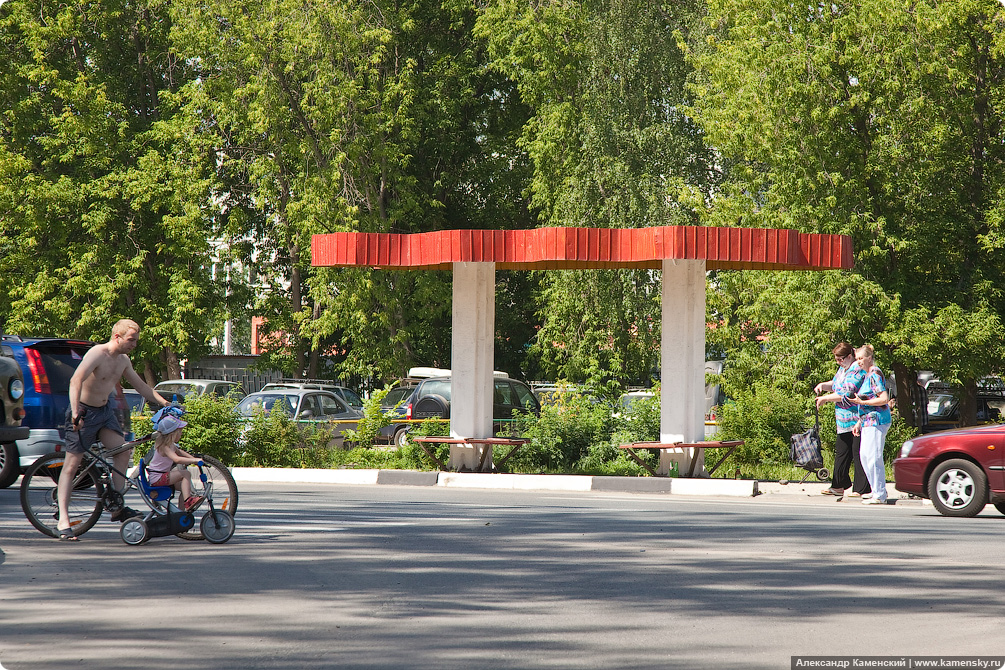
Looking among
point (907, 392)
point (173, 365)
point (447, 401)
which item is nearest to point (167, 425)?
point (447, 401)

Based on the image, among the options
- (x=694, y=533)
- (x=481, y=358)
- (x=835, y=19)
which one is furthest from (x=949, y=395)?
(x=694, y=533)

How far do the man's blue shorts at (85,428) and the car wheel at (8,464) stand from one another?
6.11 metres

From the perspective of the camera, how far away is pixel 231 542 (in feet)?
31.9

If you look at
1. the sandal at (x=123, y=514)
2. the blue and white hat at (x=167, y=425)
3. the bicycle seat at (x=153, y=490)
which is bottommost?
the sandal at (x=123, y=514)

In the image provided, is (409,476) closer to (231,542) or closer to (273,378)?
(231,542)

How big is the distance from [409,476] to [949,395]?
51.8 feet

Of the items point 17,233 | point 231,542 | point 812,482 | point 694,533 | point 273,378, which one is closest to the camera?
point 231,542

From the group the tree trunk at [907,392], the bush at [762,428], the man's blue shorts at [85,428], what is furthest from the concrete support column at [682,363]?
the tree trunk at [907,392]

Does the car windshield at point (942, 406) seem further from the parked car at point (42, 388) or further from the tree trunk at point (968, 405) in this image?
the parked car at point (42, 388)

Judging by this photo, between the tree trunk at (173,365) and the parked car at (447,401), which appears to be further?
the tree trunk at (173,365)

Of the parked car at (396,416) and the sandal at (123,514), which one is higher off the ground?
the parked car at (396,416)

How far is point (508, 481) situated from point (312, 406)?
9.40 metres

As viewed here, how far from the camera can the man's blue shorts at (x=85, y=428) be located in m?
9.39

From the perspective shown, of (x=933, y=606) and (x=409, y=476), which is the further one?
(x=409, y=476)
